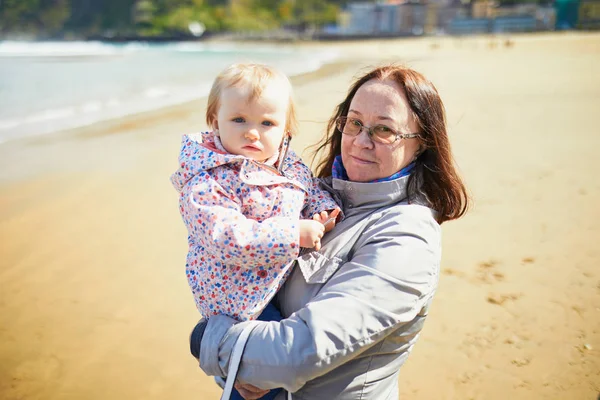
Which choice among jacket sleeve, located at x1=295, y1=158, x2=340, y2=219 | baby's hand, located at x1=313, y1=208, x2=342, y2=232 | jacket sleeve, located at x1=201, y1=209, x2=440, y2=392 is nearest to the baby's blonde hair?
jacket sleeve, located at x1=295, y1=158, x2=340, y2=219

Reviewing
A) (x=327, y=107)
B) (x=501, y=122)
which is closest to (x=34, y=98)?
(x=327, y=107)

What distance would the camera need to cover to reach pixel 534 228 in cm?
480

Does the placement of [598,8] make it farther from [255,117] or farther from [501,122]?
[255,117]

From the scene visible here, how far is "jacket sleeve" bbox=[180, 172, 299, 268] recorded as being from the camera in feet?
5.30

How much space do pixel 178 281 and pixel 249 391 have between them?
2716mm

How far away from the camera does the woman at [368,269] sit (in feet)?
4.72

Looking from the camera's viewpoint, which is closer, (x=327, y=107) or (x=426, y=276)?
(x=426, y=276)

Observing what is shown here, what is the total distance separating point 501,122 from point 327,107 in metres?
3.72

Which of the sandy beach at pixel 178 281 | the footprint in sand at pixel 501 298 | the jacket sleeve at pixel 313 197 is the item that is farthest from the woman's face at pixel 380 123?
the footprint in sand at pixel 501 298

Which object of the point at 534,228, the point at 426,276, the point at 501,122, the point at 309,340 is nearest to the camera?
the point at 309,340

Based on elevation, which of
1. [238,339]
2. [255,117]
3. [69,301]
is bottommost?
[69,301]

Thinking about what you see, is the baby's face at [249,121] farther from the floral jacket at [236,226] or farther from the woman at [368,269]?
the woman at [368,269]

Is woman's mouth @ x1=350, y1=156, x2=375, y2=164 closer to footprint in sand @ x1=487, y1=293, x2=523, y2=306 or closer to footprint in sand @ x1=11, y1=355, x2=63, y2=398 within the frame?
footprint in sand @ x1=487, y1=293, x2=523, y2=306

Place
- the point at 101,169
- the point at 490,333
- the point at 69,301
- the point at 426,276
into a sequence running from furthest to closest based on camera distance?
the point at 101,169 → the point at 69,301 → the point at 490,333 → the point at 426,276
